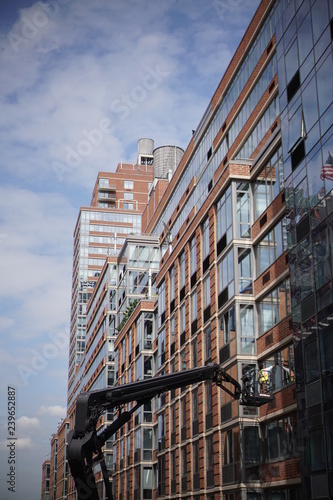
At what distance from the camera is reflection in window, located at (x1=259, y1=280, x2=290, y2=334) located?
33.3m

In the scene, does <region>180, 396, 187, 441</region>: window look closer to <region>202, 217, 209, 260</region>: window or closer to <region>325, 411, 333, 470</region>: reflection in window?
<region>202, 217, 209, 260</region>: window

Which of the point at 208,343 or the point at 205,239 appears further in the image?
the point at 205,239

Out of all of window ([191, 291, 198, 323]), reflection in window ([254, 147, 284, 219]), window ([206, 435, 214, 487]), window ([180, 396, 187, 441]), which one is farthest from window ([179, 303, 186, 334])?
reflection in window ([254, 147, 284, 219])

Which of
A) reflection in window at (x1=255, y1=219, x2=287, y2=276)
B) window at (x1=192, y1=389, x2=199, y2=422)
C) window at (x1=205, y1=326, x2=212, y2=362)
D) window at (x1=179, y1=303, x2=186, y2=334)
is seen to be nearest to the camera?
reflection in window at (x1=255, y1=219, x2=287, y2=276)

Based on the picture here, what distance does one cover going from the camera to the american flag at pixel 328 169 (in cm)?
2783

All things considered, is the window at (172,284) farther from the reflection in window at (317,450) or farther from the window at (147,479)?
the reflection in window at (317,450)

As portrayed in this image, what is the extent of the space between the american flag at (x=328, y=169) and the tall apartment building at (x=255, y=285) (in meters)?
0.08

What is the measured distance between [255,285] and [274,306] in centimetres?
249

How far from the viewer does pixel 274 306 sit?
114 ft

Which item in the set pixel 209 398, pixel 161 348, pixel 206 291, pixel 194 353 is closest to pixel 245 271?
pixel 206 291

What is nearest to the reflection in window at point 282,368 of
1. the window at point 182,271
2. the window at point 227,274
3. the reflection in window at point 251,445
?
the reflection in window at point 251,445

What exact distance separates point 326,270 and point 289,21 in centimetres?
1264

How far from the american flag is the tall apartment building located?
79 millimetres

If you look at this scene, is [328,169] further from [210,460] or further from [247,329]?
[210,460]
